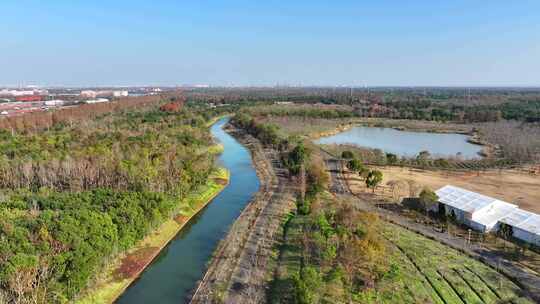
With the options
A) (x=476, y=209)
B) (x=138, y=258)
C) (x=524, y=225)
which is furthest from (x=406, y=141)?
(x=138, y=258)

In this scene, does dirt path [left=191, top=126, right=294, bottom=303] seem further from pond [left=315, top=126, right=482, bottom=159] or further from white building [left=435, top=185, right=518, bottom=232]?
pond [left=315, top=126, right=482, bottom=159]

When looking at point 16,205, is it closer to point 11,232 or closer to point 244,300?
point 11,232

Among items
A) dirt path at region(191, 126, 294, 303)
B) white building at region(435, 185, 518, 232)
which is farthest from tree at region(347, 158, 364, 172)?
white building at region(435, 185, 518, 232)

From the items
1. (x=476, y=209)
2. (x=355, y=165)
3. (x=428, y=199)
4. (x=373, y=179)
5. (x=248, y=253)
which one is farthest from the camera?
(x=355, y=165)

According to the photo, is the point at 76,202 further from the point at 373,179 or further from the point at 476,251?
the point at 476,251

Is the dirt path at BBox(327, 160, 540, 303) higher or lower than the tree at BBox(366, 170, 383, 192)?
lower

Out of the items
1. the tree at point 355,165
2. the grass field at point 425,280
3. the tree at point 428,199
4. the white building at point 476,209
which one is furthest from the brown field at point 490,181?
the grass field at point 425,280
